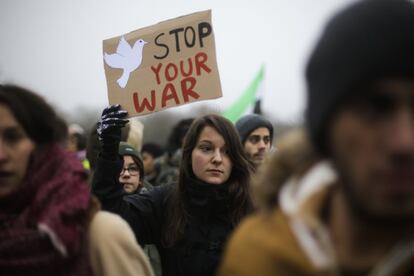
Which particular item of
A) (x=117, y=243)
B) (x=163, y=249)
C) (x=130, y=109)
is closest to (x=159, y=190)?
(x=163, y=249)

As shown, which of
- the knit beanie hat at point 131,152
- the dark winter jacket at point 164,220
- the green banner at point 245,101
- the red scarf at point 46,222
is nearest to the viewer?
the red scarf at point 46,222

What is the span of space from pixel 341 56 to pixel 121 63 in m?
2.95

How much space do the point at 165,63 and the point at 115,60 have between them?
1.24 feet

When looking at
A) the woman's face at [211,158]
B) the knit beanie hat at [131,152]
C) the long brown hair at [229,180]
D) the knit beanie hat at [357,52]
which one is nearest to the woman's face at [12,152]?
the knit beanie hat at [357,52]

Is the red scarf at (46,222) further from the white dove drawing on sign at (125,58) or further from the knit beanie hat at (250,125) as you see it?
the knit beanie hat at (250,125)

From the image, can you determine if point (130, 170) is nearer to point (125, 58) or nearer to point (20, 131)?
point (125, 58)

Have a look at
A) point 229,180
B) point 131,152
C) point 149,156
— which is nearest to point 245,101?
point 149,156

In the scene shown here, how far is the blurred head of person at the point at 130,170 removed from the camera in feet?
15.8

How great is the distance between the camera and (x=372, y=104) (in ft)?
5.03

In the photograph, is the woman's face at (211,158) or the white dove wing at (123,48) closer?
the woman's face at (211,158)

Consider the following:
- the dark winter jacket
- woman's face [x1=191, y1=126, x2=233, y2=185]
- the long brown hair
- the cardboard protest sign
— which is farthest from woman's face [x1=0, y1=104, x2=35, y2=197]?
the cardboard protest sign

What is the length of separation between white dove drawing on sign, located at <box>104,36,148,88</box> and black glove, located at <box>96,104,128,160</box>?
0.72 metres

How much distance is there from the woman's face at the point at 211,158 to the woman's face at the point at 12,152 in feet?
5.13

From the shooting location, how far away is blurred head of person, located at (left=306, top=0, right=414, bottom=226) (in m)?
1.47
